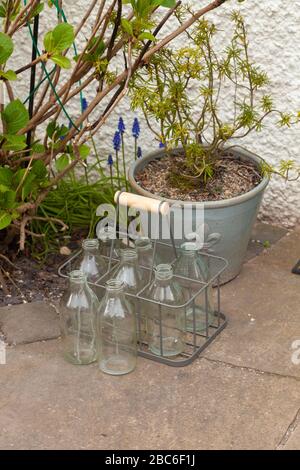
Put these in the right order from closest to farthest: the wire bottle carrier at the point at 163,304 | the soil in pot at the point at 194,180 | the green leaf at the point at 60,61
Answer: the green leaf at the point at 60,61
the wire bottle carrier at the point at 163,304
the soil in pot at the point at 194,180

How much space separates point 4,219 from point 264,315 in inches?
36.5

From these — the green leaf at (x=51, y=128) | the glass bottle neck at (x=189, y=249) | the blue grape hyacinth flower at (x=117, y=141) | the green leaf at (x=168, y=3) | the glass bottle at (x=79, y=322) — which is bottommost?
the glass bottle at (x=79, y=322)

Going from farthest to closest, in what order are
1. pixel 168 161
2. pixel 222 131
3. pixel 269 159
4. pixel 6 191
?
pixel 269 159, pixel 168 161, pixel 222 131, pixel 6 191

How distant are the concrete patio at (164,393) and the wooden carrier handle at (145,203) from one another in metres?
0.48

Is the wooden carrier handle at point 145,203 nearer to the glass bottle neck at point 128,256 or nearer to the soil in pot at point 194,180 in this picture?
the glass bottle neck at point 128,256

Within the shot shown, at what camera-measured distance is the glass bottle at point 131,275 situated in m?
2.62

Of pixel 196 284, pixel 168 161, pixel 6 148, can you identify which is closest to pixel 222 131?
pixel 168 161

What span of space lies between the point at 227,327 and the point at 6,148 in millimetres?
940

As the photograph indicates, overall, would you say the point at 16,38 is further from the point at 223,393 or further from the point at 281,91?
the point at 223,393

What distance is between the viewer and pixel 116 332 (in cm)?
258

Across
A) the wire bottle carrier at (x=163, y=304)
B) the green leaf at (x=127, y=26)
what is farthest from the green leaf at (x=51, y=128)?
the green leaf at (x=127, y=26)

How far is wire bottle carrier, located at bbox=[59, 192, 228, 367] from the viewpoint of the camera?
2.56 m

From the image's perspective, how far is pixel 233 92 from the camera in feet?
10.9

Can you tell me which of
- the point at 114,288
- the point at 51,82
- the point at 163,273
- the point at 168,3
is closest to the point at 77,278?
the point at 114,288
